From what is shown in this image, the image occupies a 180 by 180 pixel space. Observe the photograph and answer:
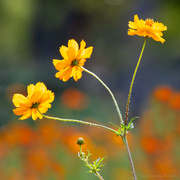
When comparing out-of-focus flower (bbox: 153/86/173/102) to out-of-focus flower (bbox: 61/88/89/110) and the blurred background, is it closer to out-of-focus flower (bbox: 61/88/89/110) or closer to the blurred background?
the blurred background

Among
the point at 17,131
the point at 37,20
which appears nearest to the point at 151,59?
the point at 37,20

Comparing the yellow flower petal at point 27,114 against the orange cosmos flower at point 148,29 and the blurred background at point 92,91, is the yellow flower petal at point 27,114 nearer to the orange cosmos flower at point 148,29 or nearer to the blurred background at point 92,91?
the orange cosmos flower at point 148,29

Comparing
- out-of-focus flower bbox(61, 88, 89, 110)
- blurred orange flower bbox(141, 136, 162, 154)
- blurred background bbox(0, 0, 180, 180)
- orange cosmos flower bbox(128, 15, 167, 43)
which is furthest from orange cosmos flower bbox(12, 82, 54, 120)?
out-of-focus flower bbox(61, 88, 89, 110)

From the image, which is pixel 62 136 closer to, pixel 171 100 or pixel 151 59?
pixel 171 100

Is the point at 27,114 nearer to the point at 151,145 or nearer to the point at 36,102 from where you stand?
the point at 36,102

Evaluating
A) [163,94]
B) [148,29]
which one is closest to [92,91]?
[163,94]
